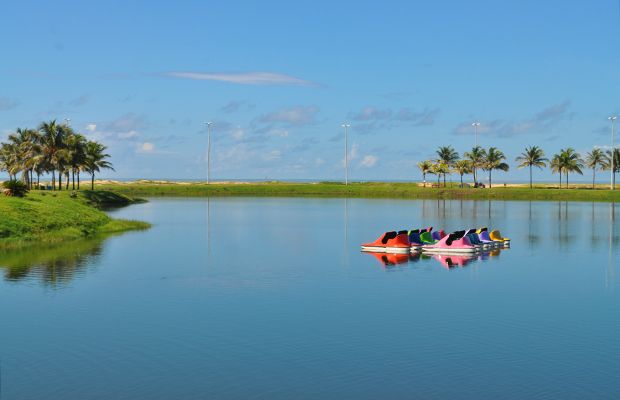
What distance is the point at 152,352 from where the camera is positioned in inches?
1086

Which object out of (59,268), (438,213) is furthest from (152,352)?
(438,213)

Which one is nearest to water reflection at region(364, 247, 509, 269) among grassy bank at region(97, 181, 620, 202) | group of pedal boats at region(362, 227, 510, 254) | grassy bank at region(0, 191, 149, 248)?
group of pedal boats at region(362, 227, 510, 254)

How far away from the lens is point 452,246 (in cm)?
6175

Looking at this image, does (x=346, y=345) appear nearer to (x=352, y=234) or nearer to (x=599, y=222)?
(x=352, y=234)

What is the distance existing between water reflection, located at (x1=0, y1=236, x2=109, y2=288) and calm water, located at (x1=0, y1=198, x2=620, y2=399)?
0.16 m

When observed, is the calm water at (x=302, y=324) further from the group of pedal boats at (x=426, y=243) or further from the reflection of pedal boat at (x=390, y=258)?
the group of pedal boats at (x=426, y=243)

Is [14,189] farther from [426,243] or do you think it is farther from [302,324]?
[302,324]

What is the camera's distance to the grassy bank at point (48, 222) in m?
64.8

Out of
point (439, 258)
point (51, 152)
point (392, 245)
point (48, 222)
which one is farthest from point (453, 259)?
point (51, 152)

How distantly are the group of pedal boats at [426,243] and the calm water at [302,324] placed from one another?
2422mm

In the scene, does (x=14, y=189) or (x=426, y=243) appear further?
(x=14, y=189)

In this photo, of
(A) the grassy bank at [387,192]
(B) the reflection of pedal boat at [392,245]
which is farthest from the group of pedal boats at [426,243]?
(A) the grassy bank at [387,192]

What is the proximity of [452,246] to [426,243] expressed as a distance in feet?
13.1

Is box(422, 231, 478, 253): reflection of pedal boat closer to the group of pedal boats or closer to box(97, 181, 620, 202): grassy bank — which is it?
the group of pedal boats
